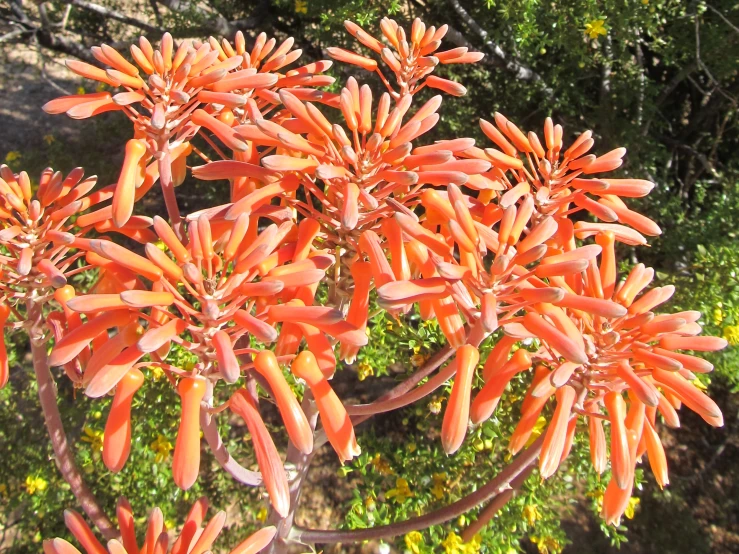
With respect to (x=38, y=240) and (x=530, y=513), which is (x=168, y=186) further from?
(x=530, y=513)

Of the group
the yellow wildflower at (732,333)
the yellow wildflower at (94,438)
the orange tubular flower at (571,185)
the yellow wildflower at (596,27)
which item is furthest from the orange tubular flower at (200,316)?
the yellow wildflower at (596,27)

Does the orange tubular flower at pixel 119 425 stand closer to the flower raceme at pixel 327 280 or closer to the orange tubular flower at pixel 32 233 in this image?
the flower raceme at pixel 327 280

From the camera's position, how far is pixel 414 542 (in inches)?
87.2

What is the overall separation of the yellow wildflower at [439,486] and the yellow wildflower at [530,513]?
34cm

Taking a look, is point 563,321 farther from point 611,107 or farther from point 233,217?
point 611,107

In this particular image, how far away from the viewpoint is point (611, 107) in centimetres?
373

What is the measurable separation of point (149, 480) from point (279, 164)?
183cm

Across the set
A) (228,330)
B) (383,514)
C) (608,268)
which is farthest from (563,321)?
(383,514)

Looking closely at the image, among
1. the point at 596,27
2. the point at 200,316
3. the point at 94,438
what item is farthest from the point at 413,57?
the point at 94,438

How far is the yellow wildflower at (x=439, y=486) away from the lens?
2.39m

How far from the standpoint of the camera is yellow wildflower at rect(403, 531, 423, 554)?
218 centimetres

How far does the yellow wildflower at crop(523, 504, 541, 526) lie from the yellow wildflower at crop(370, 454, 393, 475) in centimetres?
58

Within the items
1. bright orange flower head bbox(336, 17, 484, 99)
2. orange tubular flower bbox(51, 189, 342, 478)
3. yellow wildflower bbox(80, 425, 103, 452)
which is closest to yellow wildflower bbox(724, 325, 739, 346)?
bright orange flower head bbox(336, 17, 484, 99)

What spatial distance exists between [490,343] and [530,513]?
723 millimetres
